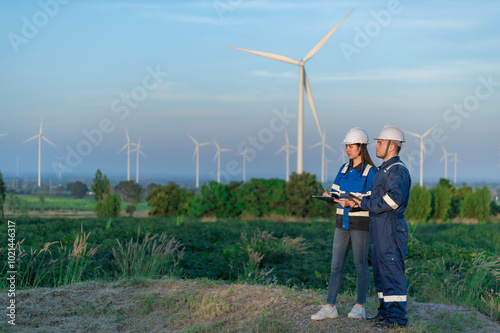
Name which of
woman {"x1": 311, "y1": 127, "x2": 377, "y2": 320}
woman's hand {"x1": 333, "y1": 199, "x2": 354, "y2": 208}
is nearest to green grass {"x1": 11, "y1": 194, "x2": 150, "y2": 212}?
woman {"x1": 311, "y1": 127, "x2": 377, "y2": 320}

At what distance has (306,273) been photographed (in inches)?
387

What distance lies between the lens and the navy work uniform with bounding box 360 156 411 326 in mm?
5570

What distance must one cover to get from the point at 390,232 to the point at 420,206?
20.2 metres

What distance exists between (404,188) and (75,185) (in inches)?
2074

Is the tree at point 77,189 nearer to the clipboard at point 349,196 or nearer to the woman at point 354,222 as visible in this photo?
the woman at point 354,222

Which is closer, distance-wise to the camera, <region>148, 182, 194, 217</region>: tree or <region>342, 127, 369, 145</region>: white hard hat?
<region>342, 127, 369, 145</region>: white hard hat

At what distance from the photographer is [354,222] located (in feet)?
19.0

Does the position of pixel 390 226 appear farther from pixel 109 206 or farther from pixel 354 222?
pixel 109 206

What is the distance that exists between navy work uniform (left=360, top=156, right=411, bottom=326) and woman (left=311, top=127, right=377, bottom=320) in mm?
123

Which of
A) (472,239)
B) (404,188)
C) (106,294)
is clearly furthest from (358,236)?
(472,239)

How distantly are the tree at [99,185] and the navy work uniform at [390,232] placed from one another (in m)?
21.8

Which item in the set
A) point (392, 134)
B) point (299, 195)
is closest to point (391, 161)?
point (392, 134)

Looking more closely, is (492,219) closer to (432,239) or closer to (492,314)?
(432,239)

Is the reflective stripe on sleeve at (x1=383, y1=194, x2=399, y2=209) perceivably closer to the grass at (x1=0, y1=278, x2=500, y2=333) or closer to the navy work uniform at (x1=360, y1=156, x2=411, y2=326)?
the navy work uniform at (x1=360, y1=156, x2=411, y2=326)
